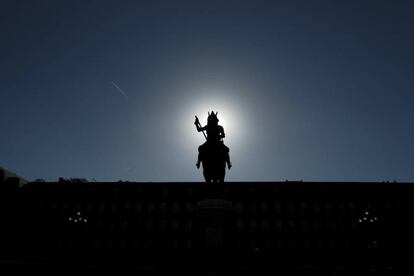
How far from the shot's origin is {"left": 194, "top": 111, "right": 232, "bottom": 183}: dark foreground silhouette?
16125 mm

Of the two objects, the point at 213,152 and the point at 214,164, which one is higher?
the point at 213,152

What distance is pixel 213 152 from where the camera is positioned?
16266 millimetres
